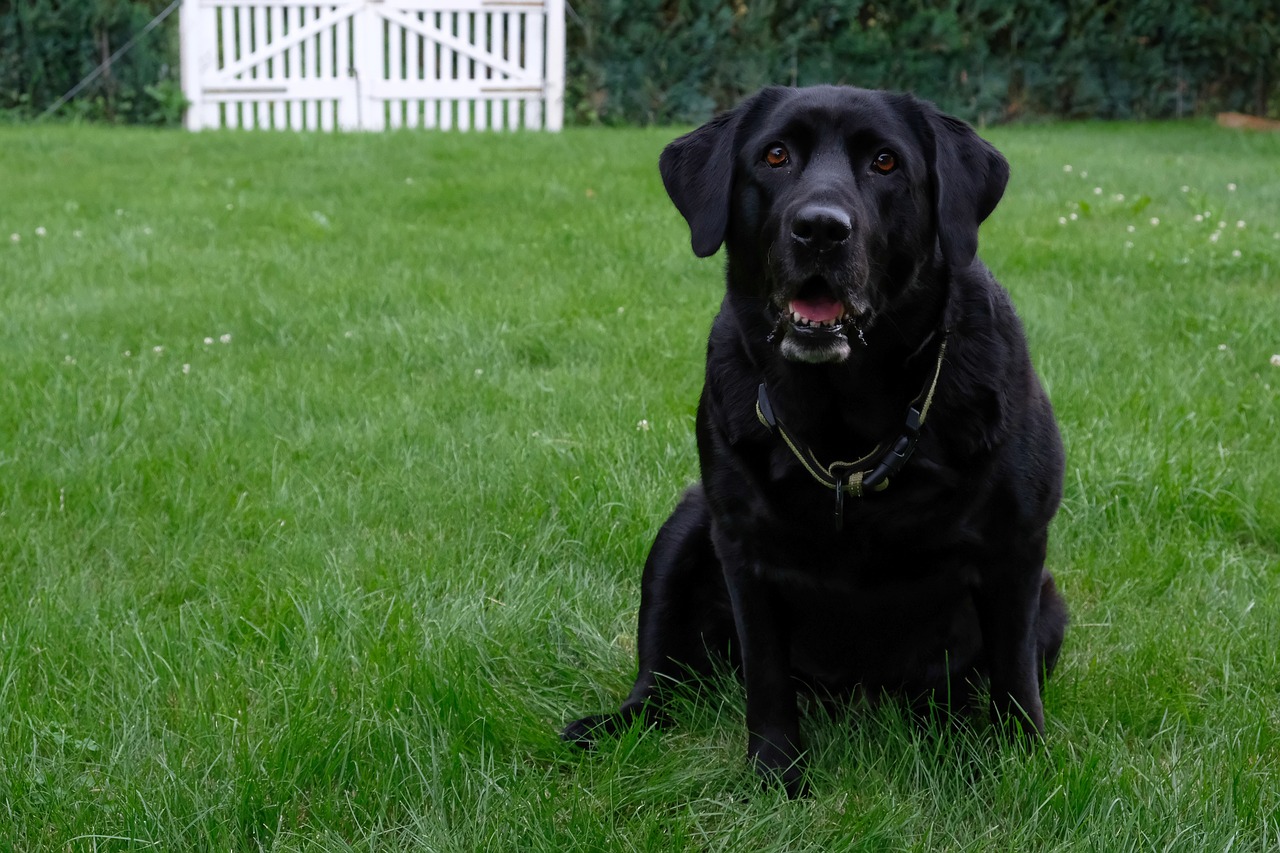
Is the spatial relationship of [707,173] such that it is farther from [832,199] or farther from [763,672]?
[763,672]

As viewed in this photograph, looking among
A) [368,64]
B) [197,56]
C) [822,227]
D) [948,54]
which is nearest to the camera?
[822,227]

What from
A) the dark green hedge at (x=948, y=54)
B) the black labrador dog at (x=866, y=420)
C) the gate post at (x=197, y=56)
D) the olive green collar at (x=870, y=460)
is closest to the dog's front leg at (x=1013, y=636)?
the black labrador dog at (x=866, y=420)

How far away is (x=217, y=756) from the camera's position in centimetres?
216

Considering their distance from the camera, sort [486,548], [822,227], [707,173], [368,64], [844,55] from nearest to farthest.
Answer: [822,227], [707,173], [486,548], [368,64], [844,55]

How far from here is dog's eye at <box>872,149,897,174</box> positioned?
2256 mm

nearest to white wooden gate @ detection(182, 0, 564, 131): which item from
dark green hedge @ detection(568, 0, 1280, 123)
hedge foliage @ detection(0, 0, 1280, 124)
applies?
hedge foliage @ detection(0, 0, 1280, 124)

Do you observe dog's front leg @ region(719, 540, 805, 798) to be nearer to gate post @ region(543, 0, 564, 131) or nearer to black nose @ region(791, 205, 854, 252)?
black nose @ region(791, 205, 854, 252)

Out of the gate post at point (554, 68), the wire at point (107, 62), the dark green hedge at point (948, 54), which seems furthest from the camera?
the dark green hedge at point (948, 54)

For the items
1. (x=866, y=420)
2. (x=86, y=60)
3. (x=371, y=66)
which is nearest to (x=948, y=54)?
(x=371, y=66)

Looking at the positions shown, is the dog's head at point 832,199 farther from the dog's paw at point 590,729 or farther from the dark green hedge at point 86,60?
the dark green hedge at point 86,60

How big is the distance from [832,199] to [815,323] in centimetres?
21

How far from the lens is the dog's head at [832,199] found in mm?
2111

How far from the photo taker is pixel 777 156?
230 centimetres

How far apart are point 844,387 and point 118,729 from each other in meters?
1.46
